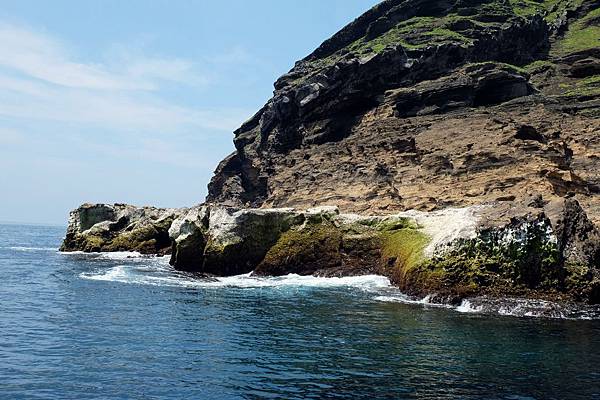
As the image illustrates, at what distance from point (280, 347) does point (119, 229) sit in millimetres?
68266

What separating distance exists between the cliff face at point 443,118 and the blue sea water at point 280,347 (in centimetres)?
2853

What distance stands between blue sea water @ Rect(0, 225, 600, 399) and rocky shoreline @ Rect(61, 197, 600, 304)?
2.03 m

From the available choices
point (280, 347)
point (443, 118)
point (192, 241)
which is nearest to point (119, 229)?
point (192, 241)

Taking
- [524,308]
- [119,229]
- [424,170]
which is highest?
[424,170]

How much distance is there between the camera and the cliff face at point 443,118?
61000 mm

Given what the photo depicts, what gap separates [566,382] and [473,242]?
16122 millimetres

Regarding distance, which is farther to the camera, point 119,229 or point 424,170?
point 119,229

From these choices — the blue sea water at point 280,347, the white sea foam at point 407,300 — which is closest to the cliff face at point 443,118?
the white sea foam at point 407,300

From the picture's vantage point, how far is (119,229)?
3334 inches

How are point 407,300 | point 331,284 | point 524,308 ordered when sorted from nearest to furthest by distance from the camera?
point 524,308, point 407,300, point 331,284

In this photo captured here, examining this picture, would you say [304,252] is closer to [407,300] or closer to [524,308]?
[407,300]

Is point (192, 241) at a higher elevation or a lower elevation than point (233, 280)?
higher

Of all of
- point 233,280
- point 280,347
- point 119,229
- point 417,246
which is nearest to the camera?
point 280,347

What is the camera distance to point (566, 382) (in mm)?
18047
